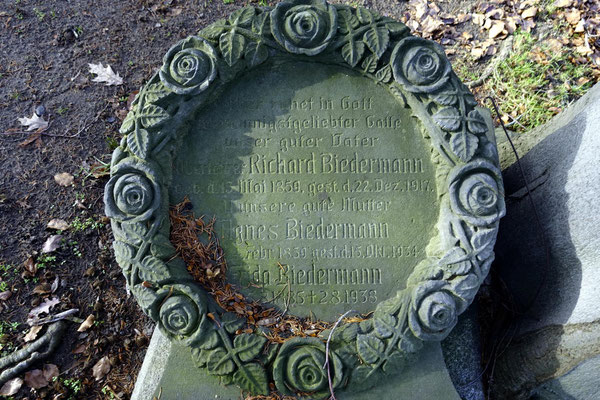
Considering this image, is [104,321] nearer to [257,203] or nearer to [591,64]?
[257,203]

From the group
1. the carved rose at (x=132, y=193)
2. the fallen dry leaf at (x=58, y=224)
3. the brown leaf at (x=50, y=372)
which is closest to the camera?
the carved rose at (x=132, y=193)

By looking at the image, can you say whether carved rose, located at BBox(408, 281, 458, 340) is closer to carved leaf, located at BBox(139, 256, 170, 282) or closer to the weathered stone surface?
the weathered stone surface

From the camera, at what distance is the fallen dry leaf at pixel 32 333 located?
4.12 metres

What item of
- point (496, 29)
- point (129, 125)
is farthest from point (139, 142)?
point (496, 29)

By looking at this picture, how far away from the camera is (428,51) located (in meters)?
3.42

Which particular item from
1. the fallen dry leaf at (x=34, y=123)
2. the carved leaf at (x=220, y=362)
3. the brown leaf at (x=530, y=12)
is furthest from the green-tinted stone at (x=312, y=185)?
the brown leaf at (x=530, y=12)

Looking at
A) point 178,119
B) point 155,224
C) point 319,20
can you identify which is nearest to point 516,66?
point 319,20

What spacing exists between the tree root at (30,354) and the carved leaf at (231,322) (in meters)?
1.76

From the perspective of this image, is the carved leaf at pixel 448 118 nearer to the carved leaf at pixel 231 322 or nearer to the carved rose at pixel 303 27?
the carved rose at pixel 303 27

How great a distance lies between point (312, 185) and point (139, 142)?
1.17m

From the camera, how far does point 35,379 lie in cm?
401

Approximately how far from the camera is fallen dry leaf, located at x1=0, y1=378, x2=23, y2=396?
3.92 metres

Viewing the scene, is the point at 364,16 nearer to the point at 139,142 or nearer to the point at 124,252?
the point at 139,142

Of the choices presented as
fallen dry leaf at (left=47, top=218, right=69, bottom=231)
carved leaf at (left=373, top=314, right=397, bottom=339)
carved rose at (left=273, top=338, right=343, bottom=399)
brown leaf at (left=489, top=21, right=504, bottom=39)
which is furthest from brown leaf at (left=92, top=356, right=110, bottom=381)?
brown leaf at (left=489, top=21, right=504, bottom=39)
